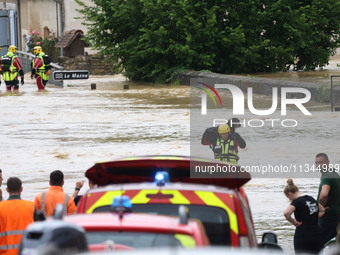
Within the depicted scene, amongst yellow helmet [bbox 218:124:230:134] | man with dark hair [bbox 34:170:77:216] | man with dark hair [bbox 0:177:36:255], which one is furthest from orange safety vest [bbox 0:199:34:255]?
yellow helmet [bbox 218:124:230:134]

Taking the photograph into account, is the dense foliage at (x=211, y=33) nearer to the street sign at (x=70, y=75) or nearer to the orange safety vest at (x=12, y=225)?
the street sign at (x=70, y=75)

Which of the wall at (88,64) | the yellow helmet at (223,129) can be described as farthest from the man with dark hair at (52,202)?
the wall at (88,64)

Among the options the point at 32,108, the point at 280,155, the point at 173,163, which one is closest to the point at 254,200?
the point at 280,155

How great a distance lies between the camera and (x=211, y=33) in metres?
41.0

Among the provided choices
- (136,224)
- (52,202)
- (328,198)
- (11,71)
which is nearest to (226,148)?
(328,198)

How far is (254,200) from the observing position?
1408cm

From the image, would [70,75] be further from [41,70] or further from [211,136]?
[211,136]

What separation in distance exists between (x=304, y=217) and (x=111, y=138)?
439 inches

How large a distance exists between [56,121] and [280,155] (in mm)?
8428

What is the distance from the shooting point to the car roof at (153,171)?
7375 millimetres

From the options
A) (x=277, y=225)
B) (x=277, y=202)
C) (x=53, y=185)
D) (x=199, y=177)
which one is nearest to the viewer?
(x=199, y=177)

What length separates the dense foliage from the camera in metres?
41.0

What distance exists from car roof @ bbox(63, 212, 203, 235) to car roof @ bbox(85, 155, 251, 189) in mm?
1873

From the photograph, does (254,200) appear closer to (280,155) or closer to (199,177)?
(280,155)
